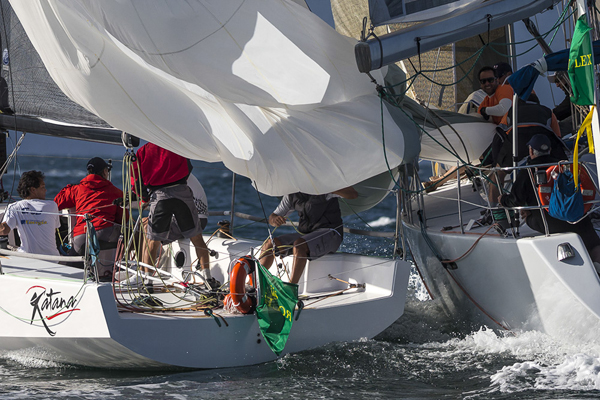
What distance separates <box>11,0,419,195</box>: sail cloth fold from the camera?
4543mm

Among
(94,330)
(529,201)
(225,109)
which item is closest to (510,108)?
(529,201)

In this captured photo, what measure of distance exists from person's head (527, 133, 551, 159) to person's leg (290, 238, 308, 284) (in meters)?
1.65

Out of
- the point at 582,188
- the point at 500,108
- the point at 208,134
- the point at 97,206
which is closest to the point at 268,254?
the point at 208,134

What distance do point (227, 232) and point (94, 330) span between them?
2.36 metres

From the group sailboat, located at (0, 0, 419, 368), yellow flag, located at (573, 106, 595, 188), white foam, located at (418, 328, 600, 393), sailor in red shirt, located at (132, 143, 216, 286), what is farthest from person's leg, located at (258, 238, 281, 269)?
yellow flag, located at (573, 106, 595, 188)

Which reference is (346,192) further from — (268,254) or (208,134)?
(208,134)

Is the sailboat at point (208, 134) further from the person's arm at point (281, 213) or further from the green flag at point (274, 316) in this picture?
the person's arm at point (281, 213)

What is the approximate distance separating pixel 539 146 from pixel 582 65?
0.65 m

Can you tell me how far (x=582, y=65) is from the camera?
4.37m

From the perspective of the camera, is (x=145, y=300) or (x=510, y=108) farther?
(x=510, y=108)

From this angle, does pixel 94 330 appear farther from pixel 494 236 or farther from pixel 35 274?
pixel 494 236

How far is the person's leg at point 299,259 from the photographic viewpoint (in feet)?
16.8

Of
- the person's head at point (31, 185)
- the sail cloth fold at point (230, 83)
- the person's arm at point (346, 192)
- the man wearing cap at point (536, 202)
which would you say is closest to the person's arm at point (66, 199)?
the person's head at point (31, 185)

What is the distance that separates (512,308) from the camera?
195 inches
